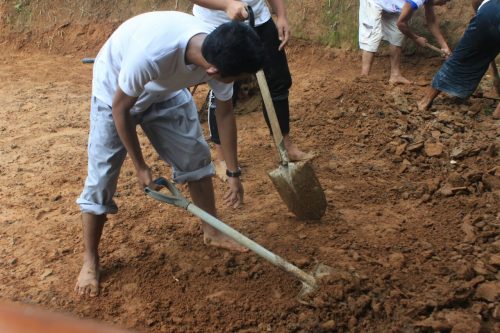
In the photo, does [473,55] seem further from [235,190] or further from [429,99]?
[235,190]

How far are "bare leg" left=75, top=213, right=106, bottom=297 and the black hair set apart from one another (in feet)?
3.75

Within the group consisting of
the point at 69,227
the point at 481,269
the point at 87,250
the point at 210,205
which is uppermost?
the point at 481,269

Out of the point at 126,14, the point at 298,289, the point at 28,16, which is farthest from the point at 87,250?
the point at 28,16

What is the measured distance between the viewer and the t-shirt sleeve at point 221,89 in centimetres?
257

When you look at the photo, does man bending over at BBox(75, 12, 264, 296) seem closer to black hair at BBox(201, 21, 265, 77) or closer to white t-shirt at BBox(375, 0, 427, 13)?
black hair at BBox(201, 21, 265, 77)

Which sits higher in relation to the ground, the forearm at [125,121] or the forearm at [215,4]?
the forearm at [215,4]

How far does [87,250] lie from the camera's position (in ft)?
9.25

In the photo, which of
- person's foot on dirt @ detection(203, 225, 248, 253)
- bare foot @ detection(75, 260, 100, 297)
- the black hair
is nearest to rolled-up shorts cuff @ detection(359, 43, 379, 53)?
person's foot on dirt @ detection(203, 225, 248, 253)

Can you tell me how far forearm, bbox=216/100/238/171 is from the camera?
2764mm

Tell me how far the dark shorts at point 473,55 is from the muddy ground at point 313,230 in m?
0.22

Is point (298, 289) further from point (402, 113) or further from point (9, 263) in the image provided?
point (402, 113)

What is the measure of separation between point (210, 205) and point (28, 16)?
6086 millimetres

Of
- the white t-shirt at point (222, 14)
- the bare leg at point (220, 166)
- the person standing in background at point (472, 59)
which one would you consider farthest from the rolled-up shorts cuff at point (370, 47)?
the bare leg at point (220, 166)

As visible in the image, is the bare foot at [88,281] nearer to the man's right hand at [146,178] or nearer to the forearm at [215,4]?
the man's right hand at [146,178]
